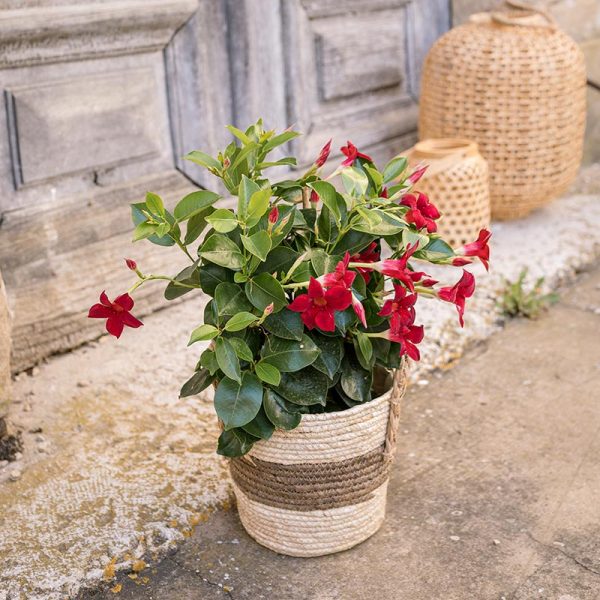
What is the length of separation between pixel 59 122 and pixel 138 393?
76 centimetres

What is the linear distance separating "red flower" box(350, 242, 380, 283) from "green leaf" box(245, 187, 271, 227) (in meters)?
0.20

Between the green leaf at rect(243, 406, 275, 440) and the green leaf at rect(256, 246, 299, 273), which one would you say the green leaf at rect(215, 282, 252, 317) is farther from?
the green leaf at rect(243, 406, 275, 440)

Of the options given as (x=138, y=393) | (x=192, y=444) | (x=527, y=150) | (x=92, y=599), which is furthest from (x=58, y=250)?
(x=527, y=150)

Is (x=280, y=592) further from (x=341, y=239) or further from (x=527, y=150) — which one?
(x=527, y=150)

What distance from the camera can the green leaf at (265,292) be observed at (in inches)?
60.2

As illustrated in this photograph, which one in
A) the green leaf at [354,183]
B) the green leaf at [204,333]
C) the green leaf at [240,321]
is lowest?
the green leaf at [204,333]

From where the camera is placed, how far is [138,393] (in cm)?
235

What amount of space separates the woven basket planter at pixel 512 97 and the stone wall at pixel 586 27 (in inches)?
17.1

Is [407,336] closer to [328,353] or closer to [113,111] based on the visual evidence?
[328,353]

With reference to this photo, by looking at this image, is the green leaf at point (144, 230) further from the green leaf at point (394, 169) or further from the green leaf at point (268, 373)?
the green leaf at point (394, 169)

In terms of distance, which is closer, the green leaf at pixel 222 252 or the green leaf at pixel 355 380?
the green leaf at pixel 222 252

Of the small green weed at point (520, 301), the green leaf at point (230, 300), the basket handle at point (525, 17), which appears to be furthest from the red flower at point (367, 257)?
the basket handle at point (525, 17)

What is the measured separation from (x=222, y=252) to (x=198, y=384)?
11.0 inches

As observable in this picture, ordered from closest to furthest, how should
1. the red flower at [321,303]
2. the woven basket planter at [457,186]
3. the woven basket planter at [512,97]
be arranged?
1. the red flower at [321,303]
2. the woven basket planter at [457,186]
3. the woven basket planter at [512,97]
